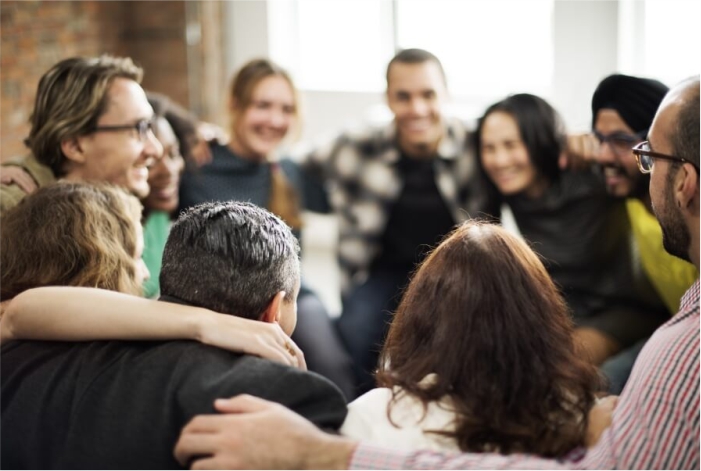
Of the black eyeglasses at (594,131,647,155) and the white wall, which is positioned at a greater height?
the white wall

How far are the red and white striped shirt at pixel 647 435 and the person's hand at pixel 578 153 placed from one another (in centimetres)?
156

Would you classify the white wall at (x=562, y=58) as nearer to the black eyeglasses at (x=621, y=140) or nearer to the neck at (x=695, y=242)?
the black eyeglasses at (x=621, y=140)

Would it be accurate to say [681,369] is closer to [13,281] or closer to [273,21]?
[13,281]

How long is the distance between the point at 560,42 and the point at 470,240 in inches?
133

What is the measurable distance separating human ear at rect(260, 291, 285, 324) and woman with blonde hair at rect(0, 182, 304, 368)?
0.06 m

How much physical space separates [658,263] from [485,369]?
136cm

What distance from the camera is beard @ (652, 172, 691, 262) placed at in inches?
63.2

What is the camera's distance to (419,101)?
316 centimetres

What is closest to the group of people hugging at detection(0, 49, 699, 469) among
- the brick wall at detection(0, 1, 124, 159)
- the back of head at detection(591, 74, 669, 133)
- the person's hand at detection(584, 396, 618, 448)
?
the person's hand at detection(584, 396, 618, 448)

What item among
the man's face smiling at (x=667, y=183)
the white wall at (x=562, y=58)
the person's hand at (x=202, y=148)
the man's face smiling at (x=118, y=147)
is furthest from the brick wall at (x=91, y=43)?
the man's face smiling at (x=667, y=183)

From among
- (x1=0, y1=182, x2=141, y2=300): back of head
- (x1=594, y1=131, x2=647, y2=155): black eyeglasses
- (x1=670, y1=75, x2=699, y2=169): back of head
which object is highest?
(x1=670, y1=75, x2=699, y2=169): back of head

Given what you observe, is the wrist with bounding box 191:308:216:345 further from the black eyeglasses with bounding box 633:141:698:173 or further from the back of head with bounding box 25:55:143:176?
the back of head with bounding box 25:55:143:176

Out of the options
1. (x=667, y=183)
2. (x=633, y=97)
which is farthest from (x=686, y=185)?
(x=633, y=97)

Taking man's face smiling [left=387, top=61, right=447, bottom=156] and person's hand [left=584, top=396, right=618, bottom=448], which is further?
man's face smiling [left=387, top=61, right=447, bottom=156]
